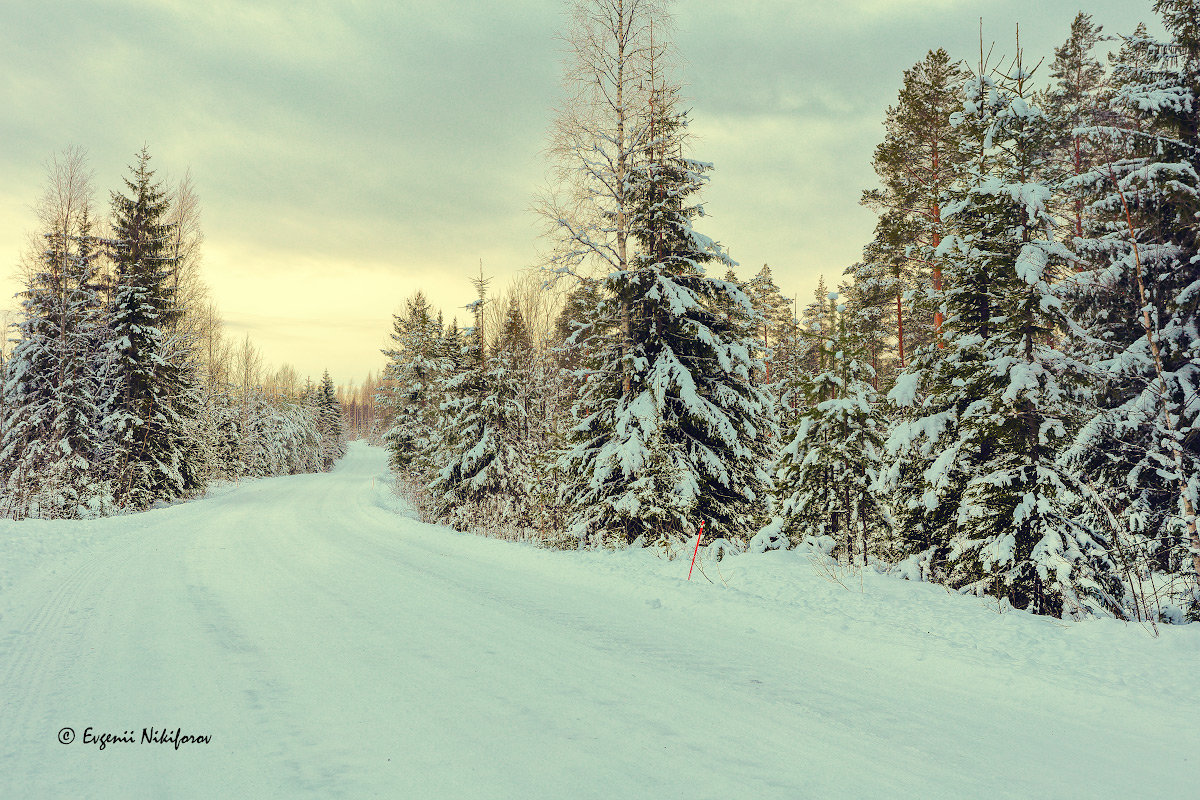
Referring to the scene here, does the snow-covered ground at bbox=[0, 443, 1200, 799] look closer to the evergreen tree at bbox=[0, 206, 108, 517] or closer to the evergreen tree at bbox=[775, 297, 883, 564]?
the evergreen tree at bbox=[775, 297, 883, 564]

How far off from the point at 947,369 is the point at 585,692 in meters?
8.86

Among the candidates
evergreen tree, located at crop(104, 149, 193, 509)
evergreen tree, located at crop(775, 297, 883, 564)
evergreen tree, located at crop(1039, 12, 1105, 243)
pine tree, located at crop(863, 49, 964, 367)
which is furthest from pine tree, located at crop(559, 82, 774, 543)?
evergreen tree, located at crop(104, 149, 193, 509)

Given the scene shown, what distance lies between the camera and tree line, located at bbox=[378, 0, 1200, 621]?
29.1 feet

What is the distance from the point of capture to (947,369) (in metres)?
9.98

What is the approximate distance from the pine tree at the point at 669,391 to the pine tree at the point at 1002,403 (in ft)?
10.6

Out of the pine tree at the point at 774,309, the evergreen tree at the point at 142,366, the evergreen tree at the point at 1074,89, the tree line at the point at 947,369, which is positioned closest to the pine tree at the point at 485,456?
the tree line at the point at 947,369

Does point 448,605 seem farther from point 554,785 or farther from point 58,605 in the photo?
point 58,605

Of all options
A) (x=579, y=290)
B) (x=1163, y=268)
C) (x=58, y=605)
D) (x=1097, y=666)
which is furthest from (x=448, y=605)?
(x=1163, y=268)

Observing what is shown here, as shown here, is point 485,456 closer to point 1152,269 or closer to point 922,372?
point 922,372

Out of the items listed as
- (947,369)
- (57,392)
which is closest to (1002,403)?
(947,369)

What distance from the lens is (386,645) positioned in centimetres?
575

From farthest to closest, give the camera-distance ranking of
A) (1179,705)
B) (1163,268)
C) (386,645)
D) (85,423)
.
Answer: (85,423) → (1163,268) → (386,645) → (1179,705)

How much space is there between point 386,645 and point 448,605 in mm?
1765

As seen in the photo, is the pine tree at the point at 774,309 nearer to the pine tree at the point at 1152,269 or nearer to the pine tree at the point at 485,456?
the pine tree at the point at 485,456
